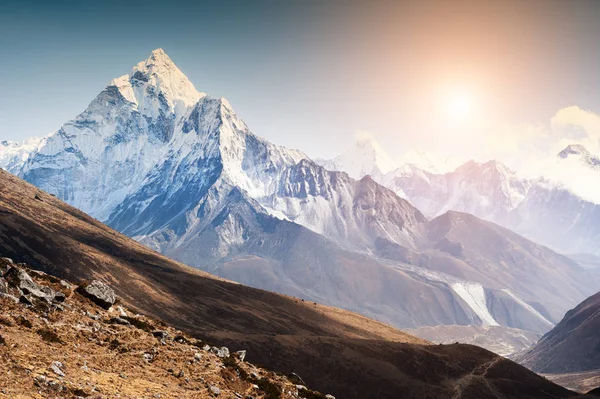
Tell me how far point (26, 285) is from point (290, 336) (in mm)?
88002

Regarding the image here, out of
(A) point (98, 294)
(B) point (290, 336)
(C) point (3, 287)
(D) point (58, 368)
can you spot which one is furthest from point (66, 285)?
(B) point (290, 336)

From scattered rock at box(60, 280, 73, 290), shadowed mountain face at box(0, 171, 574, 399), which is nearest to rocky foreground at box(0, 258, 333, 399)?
scattered rock at box(60, 280, 73, 290)

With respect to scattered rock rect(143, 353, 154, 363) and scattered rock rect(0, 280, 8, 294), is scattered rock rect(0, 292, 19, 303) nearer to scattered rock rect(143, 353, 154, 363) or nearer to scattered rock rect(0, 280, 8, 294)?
scattered rock rect(0, 280, 8, 294)

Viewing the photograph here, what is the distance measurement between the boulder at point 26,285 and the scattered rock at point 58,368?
12115 mm

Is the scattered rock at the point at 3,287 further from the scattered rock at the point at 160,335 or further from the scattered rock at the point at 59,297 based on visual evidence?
the scattered rock at the point at 160,335

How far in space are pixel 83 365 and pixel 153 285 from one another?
141835mm

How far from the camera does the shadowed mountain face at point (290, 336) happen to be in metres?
108

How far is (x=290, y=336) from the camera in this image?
120062 mm

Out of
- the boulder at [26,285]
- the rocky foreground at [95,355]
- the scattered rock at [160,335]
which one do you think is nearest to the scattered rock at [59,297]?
the rocky foreground at [95,355]

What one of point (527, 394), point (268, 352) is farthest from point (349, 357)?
point (527, 394)

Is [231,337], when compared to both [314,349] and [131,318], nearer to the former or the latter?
[314,349]

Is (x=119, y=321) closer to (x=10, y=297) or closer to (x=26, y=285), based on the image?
(x=26, y=285)

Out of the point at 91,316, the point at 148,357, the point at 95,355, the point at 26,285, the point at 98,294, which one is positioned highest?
the point at 98,294

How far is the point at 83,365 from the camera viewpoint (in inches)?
1236
